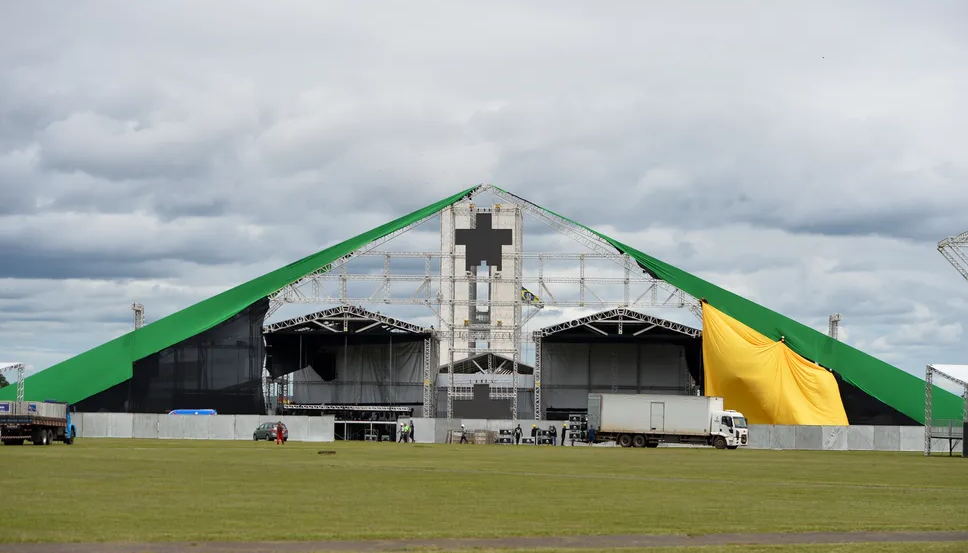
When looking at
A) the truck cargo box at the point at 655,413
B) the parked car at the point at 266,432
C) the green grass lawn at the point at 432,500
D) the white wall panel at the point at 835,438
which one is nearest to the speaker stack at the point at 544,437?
the truck cargo box at the point at 655,413

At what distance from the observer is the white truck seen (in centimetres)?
6397

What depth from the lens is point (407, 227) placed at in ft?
244

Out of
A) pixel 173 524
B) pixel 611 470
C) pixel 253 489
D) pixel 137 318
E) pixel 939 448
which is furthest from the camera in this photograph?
pixel 137 318

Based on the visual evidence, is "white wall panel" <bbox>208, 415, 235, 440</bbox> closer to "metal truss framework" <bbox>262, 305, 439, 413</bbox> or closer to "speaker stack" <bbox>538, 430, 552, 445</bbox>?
"metal truss framework" <bbox>262, 305, 439, 413</bbox>

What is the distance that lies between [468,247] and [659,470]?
44530mm

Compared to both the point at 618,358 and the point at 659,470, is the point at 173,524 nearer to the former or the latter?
the point at 659,470

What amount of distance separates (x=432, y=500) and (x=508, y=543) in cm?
616

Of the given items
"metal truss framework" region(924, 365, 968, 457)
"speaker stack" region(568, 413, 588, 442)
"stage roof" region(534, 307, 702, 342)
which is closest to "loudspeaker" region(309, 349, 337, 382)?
"stage roof" region(534, 307, 702, 342)

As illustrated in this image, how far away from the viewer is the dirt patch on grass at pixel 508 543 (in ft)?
43.2

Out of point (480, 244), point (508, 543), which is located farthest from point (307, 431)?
point (508, 543)

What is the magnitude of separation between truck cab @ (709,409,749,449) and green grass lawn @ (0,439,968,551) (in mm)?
31031

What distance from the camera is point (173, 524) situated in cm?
1553

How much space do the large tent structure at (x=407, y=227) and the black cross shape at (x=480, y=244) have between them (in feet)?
8.75

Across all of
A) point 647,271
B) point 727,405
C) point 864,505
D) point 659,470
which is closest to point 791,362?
point 727,405
